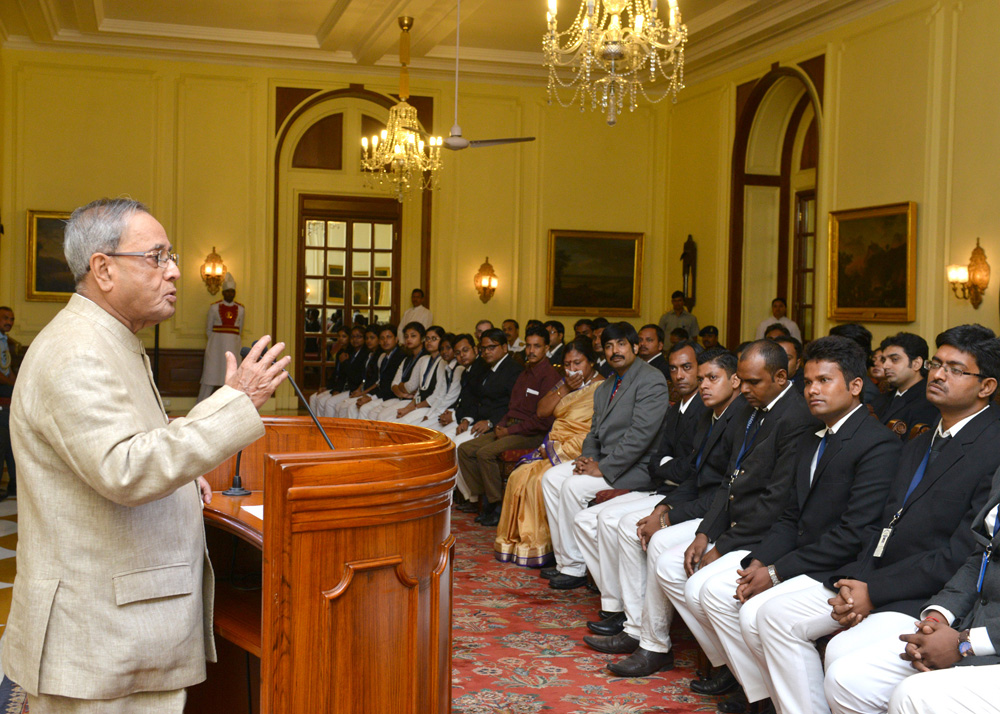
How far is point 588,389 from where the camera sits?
643cm

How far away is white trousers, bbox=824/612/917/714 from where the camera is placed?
2.80m

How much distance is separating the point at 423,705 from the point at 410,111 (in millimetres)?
9306

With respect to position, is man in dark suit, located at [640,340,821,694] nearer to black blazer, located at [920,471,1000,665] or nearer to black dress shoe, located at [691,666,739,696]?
black dress shoe, located at [691,666,739,696]

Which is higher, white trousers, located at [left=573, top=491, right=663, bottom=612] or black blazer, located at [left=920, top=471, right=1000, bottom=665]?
black blazer, located at [left=920, top=471, right=1000, bottom=665]

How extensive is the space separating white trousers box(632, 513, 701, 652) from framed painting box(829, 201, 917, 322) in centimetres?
576

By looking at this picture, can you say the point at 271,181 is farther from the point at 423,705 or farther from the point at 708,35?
the point at 423,705

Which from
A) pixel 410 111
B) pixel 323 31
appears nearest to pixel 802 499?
pixel 410 111

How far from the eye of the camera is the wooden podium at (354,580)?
2.00m

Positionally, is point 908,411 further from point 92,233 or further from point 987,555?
point 92,233

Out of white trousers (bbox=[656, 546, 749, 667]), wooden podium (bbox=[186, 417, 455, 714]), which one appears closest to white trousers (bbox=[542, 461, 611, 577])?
white trousers (bbox=[656, 546, 749, 667])

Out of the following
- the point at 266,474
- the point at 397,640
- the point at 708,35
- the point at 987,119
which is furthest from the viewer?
the point at 708,35

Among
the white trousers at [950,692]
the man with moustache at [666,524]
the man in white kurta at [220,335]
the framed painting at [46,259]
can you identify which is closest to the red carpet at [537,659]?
the man with moustache at [666,524]

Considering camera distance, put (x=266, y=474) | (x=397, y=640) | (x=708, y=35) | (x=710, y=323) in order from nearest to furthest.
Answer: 1. (x=266, y=474)
2. (x=397, y=640)
3. (x=708, y=35)
4. (x=710, y=323)

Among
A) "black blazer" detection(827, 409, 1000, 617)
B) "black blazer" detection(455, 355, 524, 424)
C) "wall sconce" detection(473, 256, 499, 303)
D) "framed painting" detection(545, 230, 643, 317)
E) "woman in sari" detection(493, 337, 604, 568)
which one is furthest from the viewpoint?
"framed painting" detection(545, 230, 643, 317)
